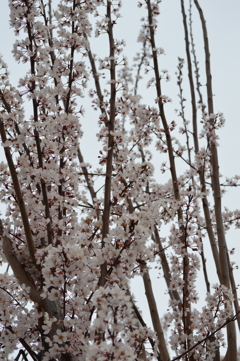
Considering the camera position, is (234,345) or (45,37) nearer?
(45,37)

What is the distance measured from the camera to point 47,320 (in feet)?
5.23

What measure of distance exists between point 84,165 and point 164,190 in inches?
29.8

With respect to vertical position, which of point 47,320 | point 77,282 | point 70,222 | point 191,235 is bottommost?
point 47,320

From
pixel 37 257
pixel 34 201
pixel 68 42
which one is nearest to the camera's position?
pixel 37 257

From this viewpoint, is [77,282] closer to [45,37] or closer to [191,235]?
[191,235]

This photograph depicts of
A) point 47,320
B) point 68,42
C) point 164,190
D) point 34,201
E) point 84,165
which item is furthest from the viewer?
point 164,190

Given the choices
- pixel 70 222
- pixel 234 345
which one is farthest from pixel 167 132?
pixel 234 345

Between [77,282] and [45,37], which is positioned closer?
[77,282]

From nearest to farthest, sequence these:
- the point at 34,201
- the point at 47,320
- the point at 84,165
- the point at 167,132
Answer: the point at 47,320, the point at 34,201, the point at 84,165, the point at 167,132

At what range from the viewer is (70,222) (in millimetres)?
2172

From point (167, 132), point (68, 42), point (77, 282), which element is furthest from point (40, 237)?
point (167, 132)

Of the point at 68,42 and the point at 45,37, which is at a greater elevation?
the point at 68,42

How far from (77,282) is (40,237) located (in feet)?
1.52

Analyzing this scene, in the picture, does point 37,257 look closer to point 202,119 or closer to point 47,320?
point 47,320
